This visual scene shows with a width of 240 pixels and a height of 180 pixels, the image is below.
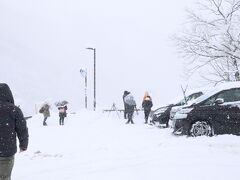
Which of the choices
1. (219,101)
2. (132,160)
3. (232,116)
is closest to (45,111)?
(219,101)

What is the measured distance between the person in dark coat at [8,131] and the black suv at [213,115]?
8.36m

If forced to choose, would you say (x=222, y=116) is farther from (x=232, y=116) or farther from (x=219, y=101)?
(x=219, y=101)

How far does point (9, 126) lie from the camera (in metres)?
6.86

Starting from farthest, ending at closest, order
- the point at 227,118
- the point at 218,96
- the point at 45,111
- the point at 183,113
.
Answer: the point at 45,111, the point at 218,96, the point at 183,113, the point at 227,118

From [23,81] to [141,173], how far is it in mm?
77460

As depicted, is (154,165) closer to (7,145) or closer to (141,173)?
(141,173)

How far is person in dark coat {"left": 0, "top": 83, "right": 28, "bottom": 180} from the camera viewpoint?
22.2 feet

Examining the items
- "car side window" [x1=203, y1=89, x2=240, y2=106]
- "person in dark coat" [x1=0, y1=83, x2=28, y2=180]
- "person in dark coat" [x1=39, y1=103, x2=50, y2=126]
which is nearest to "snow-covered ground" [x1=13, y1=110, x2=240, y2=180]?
"car side window" [x1=203, y1=89, x2=240, y2=106]

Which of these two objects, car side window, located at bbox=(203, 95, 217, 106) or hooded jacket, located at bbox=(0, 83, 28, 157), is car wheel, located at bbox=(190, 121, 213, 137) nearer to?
car side window, located at bbox=(203, 95, 217, 106)

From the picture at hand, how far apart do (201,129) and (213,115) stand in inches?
20.1

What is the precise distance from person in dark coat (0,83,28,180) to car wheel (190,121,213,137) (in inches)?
328

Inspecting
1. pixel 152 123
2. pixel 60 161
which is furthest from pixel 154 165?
pixel 152 123

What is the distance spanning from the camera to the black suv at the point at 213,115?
14.4 metres

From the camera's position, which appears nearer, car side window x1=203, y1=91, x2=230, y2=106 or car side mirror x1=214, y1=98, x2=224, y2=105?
car side mirror x1=214, y1=98, x2=224, y2=105
